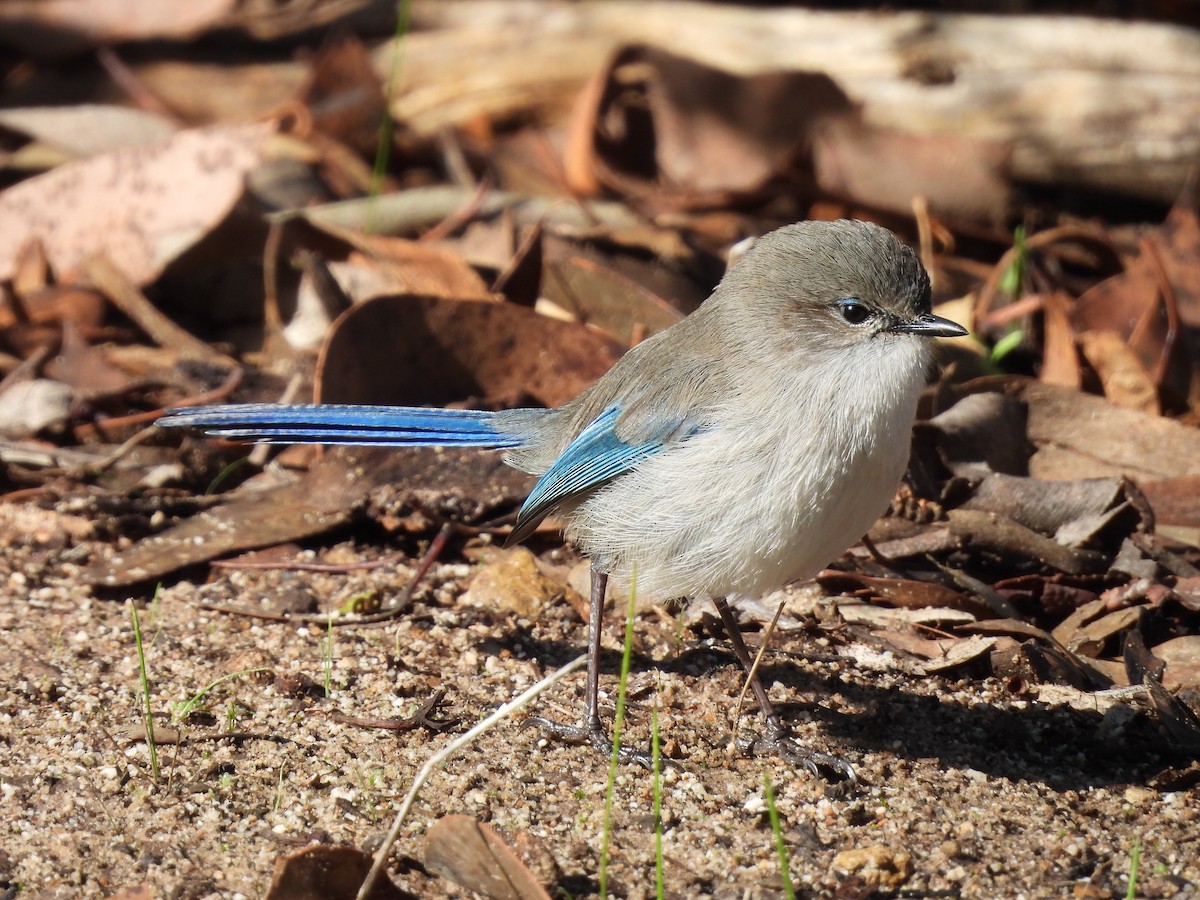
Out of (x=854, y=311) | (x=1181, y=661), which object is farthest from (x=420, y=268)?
(x=1181, y=661)

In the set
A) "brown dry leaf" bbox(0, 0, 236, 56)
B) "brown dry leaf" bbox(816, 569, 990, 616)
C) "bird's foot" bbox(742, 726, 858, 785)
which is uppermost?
"brown dry leaf" bbox(0, 0, 236, 56)

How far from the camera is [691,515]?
4.21 meters

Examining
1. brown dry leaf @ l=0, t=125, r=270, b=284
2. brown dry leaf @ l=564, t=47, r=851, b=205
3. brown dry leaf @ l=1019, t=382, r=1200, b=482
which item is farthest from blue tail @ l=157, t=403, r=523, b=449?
brown dry leaf @ l=564, t=47, r=851, b=205

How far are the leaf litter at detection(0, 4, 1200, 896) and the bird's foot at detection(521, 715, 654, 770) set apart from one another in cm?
9

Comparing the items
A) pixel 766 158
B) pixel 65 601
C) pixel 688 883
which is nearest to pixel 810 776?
pixel 688 883

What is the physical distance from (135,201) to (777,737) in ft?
14.0

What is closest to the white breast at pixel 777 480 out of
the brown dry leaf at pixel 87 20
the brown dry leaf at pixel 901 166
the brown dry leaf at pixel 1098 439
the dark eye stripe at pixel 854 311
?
the dark eye stripe at pixel 854 311

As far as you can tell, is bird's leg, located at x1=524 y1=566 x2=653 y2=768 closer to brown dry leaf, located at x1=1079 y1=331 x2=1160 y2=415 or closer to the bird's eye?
the bird's eye

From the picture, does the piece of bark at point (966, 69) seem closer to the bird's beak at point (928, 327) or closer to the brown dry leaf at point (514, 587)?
the bird's beak at point (928, 327)

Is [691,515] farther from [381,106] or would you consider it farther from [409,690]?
[381,106]

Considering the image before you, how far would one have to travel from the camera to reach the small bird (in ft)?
13.3

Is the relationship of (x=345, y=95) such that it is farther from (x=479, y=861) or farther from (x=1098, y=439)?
(x=479, y=861)

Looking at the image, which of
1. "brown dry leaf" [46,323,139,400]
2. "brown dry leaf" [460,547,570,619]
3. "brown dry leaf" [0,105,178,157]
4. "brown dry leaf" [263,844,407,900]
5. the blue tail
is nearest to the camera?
"brown dry leaf" [263,844,407,900]

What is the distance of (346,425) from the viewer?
4.89 metres
